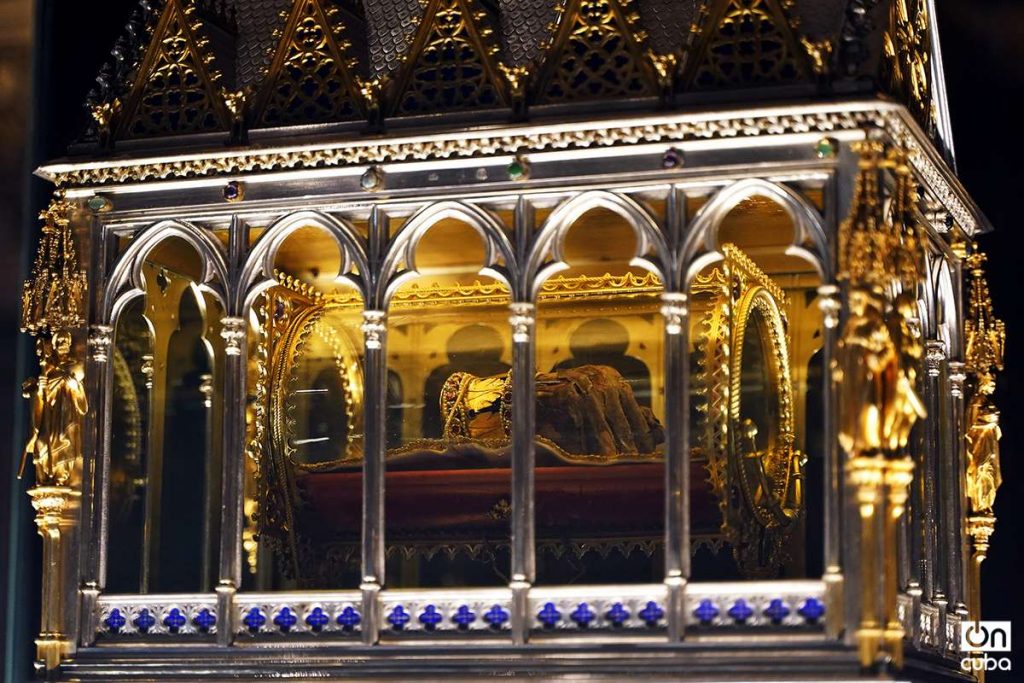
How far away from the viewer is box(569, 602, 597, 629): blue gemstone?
1196 cm

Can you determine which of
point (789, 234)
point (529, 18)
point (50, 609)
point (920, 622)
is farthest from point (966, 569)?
point (50, 609)

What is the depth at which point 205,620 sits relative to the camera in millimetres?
12781

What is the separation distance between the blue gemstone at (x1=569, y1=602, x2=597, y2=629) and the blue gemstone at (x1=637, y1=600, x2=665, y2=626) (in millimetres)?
275

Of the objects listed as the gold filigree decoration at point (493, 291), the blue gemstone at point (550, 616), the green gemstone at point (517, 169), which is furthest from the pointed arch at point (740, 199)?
the gold filigree decoration at point (493, 291)

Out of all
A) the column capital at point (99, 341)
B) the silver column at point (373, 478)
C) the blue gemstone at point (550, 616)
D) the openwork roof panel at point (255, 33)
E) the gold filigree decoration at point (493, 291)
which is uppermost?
the openwork roof panel at point (255, 33)

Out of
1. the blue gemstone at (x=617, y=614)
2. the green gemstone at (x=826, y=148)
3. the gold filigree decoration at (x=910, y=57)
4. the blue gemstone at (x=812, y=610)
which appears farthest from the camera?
the gold filigree decoration at (x=910, y=57)

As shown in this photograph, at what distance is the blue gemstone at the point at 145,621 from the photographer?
12.9 metres

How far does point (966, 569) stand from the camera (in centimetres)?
1384

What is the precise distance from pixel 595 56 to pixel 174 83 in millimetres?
2729

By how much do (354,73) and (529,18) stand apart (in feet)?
3.70

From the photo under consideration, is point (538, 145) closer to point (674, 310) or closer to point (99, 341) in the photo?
point (674, 310)

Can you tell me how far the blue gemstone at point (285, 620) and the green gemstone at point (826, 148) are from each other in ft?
13.2

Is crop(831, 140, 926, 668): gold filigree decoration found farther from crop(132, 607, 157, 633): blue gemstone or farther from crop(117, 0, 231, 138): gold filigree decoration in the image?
crop(132, 607, 157, 633): blue gemstone

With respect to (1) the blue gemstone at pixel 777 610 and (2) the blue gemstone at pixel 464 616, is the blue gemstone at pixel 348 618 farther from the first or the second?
(1) the blue gemstone at pixel 777 610
